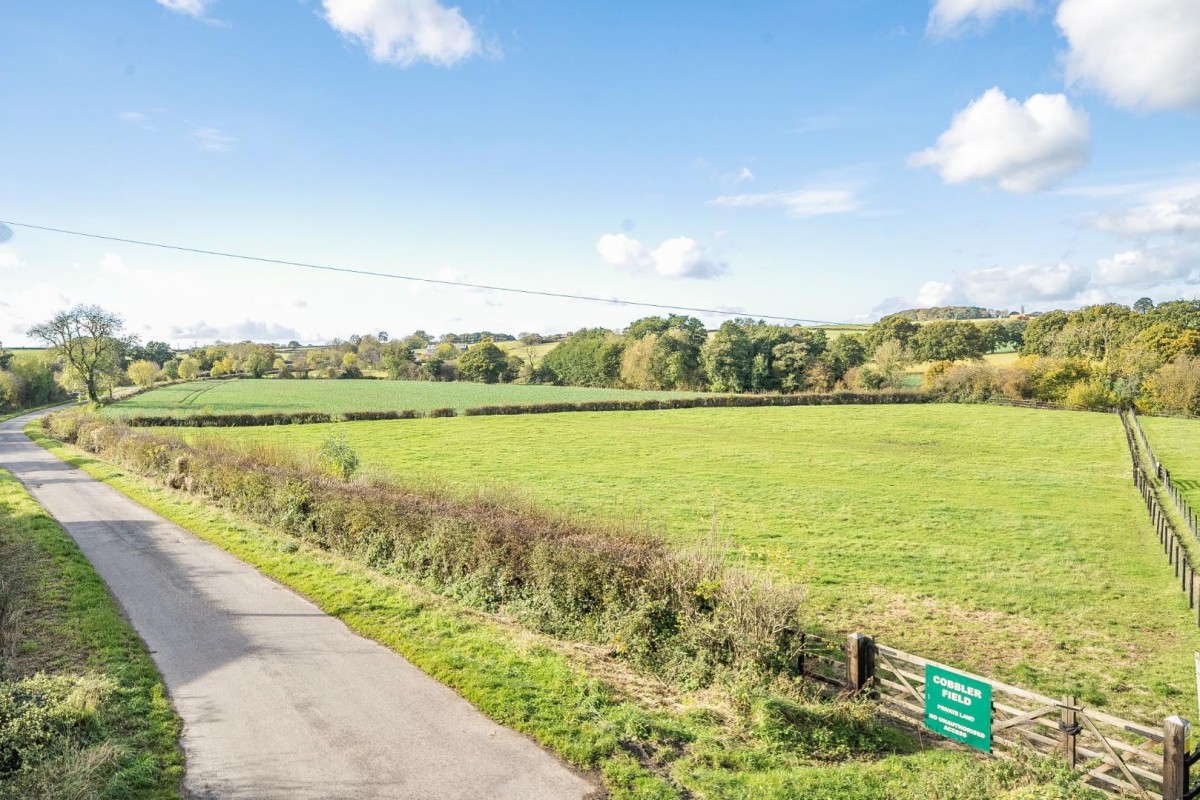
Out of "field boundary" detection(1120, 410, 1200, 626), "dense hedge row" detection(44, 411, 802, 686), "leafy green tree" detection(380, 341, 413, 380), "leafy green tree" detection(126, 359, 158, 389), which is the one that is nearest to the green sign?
"dense hedge row" detection(44, 411, 802, 686)

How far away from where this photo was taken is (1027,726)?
988cm

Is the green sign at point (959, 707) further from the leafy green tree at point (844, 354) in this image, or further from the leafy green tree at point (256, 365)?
the leafy green tree at point (256, 365)

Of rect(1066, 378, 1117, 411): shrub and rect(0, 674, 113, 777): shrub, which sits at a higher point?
rect(1066, 378, 1117, 411): shrub

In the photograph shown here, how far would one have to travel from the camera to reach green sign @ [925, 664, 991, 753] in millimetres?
8047

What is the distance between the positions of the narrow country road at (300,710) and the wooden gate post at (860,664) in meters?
4.52

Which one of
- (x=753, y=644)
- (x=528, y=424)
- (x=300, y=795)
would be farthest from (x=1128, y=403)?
(x=300, y=795)

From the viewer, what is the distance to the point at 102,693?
873 cm

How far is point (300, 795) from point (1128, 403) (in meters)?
84.9

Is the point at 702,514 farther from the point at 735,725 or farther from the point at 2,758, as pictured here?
the point at 2,758

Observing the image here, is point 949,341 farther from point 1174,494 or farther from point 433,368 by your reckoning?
point 433,368

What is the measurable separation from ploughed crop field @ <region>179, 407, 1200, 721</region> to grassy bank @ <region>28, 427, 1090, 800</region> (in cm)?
373

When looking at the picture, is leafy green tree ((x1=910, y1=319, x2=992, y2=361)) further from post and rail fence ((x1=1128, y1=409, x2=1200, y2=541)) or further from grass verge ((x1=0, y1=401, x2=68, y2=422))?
grass verge ((x1=0, y1=401, x2=68, y2=422))

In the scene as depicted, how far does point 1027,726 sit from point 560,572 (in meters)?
7.95

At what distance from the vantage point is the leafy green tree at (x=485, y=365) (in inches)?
4390
